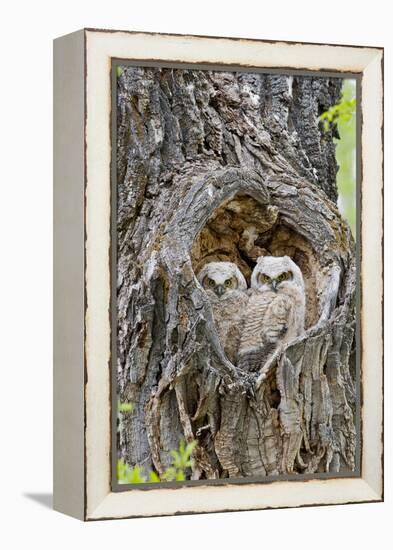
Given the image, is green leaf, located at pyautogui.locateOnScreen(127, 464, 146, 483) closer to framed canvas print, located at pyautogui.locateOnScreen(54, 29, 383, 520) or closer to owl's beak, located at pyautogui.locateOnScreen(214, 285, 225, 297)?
framed canvas print, located at pyautogui.locateOnScreen(54, 29, 383, 520)

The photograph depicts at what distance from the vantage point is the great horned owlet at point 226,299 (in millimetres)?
5062

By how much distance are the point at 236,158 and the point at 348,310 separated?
692 millimetres

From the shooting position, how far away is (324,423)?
526cm

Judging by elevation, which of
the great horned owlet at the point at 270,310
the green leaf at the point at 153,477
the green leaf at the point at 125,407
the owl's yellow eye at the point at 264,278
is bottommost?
the green leaf at the point at 153,477

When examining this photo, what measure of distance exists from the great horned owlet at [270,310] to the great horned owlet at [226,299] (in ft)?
0.10

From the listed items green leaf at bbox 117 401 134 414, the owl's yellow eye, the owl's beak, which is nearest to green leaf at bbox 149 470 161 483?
green leaf at bbox 117 401 134 414

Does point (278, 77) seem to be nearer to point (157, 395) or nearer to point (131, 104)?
point (131, 104)

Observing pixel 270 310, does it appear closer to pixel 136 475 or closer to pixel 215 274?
pixel 215 274

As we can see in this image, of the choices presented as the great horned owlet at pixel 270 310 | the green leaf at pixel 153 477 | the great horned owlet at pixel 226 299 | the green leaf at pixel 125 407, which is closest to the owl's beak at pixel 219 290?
the great horned owlet at pixel 226 299

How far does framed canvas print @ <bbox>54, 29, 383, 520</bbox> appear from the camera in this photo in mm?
4844

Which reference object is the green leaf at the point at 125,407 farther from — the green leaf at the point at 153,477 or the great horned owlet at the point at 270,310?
the great horned owlet at the point at 270,310

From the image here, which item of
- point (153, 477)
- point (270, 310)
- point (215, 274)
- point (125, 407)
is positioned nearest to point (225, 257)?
point (215, 274)

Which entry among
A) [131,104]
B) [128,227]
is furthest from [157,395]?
[131,104]

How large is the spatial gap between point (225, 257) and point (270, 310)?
0.79 feet
